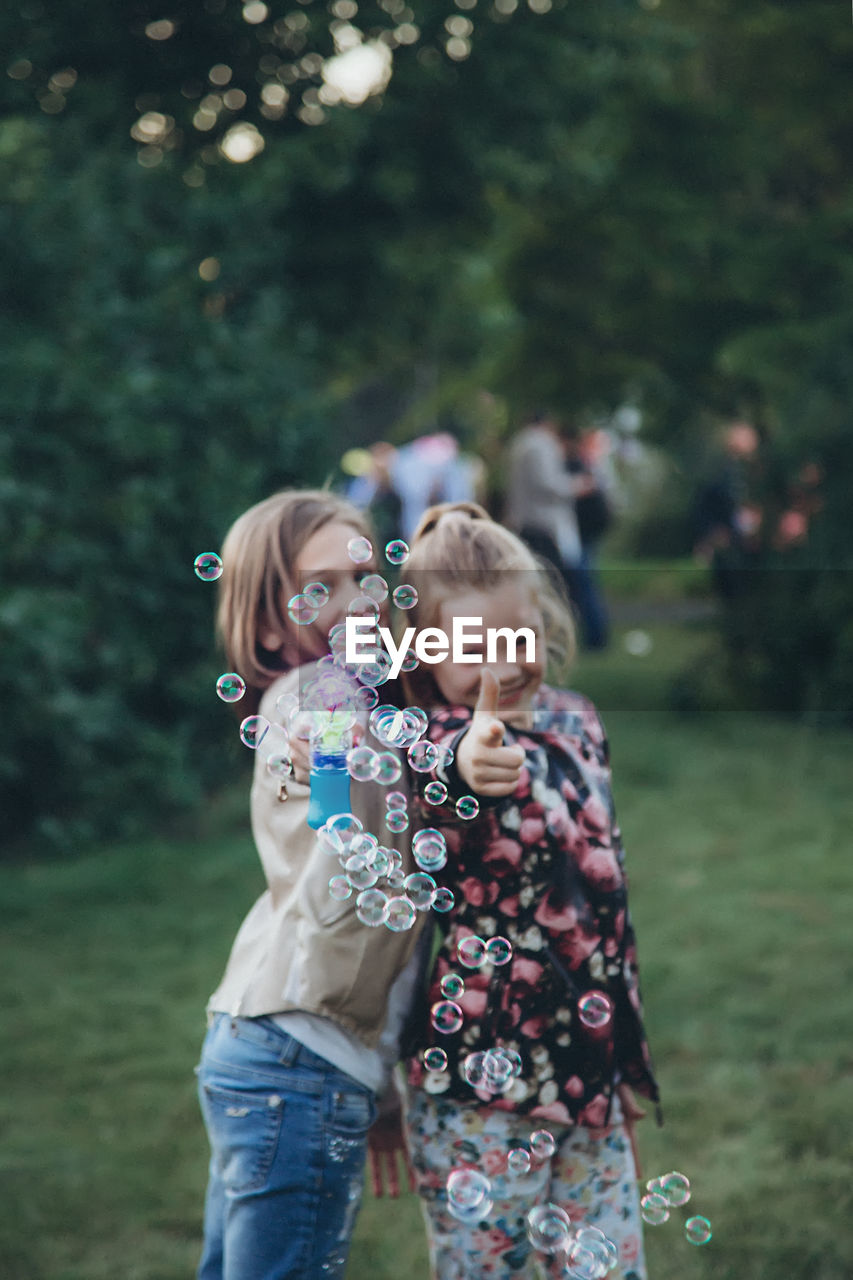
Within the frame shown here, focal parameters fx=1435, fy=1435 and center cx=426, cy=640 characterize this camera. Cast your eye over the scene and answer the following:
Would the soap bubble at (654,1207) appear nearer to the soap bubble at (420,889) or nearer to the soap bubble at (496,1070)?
the soap bubble at (496,1070)

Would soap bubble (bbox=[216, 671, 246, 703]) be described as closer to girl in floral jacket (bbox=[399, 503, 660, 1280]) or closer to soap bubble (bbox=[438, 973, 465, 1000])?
girl in floral jacket (bbox=[399, 503, 660, 1280])

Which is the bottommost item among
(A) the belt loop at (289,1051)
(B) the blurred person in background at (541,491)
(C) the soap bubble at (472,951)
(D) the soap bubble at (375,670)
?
(A) the belt loop at (289,1051)

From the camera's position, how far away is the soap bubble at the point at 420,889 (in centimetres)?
203

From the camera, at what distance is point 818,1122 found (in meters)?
3.71

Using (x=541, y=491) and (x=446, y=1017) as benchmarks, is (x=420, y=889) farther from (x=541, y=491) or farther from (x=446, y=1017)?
(x=541, y=491)

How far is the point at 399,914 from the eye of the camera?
6.52 feet

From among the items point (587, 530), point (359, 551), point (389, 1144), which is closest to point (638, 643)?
point (587, 530)

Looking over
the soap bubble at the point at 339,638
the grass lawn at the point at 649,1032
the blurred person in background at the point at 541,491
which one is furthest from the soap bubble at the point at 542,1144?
the blurred person in background at the point at 541,491

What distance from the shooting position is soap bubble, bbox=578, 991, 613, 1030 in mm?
2080

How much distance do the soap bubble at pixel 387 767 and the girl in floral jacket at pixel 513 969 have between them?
0.06 m

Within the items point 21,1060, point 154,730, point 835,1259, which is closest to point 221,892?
point 154,730

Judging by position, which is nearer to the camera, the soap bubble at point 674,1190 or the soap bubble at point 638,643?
the soap bubble at point 674,1190

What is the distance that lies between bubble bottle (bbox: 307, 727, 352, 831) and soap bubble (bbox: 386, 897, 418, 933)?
0.16 m

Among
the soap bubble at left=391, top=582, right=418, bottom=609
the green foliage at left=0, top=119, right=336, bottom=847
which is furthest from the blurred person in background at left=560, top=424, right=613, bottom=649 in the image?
the soap bubble at left=391, top=582, right=418, bottom=609
